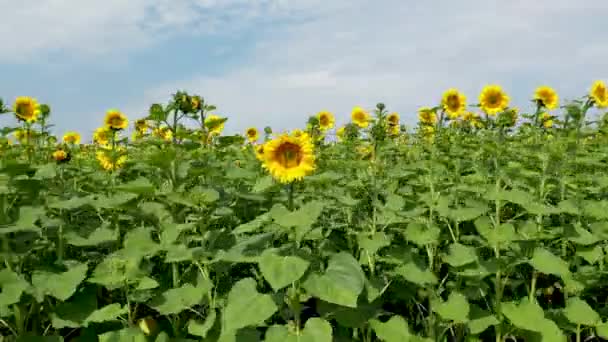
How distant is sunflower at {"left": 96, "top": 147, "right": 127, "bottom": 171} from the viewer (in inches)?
130

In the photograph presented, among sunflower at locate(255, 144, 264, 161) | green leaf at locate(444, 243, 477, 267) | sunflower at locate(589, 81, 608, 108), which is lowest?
green leaf at locate(444, 243, 477, 267)

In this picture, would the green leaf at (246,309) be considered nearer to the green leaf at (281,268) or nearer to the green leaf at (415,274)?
the green leaf at (281,268)

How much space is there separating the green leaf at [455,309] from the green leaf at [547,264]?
37 centimetres

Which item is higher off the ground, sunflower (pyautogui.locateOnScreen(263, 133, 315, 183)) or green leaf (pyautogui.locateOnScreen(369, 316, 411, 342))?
sunflower (pyautogui.locateOnScreen(263, 133, 315, 183))

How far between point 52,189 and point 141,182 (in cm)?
80

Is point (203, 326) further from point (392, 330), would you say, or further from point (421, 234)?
point (421, 234)

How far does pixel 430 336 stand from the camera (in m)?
2.95

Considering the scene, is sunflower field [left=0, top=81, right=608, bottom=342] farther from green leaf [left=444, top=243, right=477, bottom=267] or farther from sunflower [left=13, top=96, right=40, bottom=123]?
sunflower [left=13, top=96, right=40, bottom=123]

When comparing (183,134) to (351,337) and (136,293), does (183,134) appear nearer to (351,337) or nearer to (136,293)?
(136,293)

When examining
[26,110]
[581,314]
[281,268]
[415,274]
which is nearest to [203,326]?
[281,268]

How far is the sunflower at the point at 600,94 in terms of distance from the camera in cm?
500

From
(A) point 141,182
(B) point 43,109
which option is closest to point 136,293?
(A) point 141,182

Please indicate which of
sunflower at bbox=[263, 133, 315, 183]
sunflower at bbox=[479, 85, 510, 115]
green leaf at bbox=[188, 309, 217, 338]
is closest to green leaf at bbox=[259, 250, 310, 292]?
sunflower at bbox=[263, 133, 315, 183]

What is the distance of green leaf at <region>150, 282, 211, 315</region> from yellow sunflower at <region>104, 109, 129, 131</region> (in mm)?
3526
